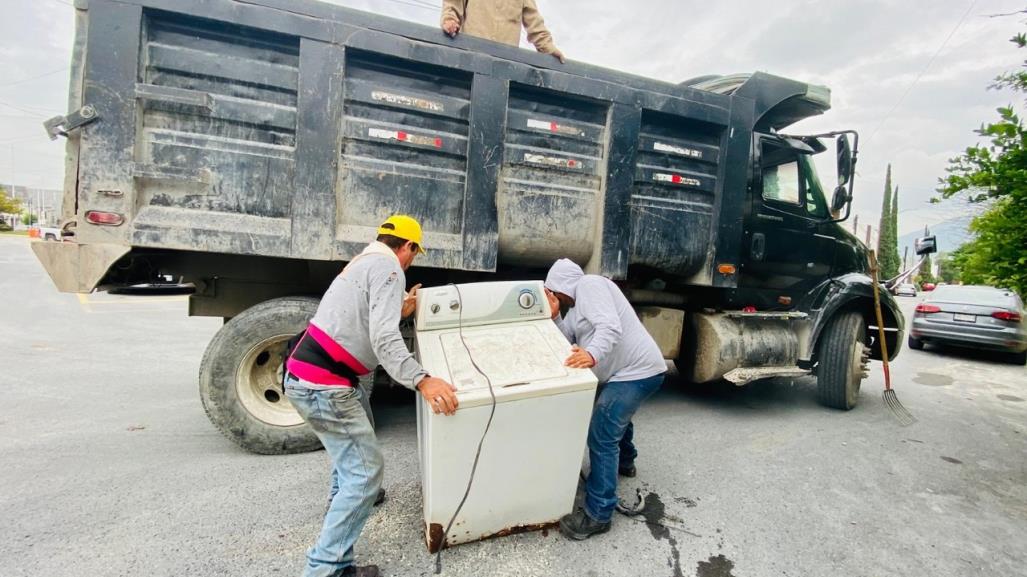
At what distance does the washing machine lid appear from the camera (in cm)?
202

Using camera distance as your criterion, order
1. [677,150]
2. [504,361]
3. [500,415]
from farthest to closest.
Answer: [677,150] → [504,361] → [500,415]

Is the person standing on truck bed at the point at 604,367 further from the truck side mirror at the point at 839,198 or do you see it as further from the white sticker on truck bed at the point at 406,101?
the truck side mirror at the point at 839,198

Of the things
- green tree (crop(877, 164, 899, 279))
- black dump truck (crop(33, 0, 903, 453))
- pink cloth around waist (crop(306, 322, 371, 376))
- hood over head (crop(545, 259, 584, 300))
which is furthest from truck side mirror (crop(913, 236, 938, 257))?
green tree (crop(877, 164, 899, 279))

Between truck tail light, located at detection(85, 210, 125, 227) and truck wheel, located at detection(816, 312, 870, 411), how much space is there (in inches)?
222

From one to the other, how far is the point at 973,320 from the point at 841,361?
219 inches

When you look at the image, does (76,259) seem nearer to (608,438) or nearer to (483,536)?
(483,536)

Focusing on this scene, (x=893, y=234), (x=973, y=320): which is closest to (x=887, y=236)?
(x=893, y=234)

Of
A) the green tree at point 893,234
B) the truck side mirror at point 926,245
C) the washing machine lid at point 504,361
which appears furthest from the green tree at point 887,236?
the washing machine lid at point 504,361

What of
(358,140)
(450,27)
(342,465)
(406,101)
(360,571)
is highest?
(450,27)

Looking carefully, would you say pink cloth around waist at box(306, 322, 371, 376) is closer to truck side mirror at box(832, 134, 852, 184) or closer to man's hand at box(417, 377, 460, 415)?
man's hand at box(417, 377, 460, 415)

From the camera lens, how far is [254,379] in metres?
3.15

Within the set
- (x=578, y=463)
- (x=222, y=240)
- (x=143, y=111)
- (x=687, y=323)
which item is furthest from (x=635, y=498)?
(x=143, y=111)

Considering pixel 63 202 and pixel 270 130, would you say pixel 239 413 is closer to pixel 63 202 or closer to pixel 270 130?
pixel 63 202

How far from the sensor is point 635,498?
278 centimetres
